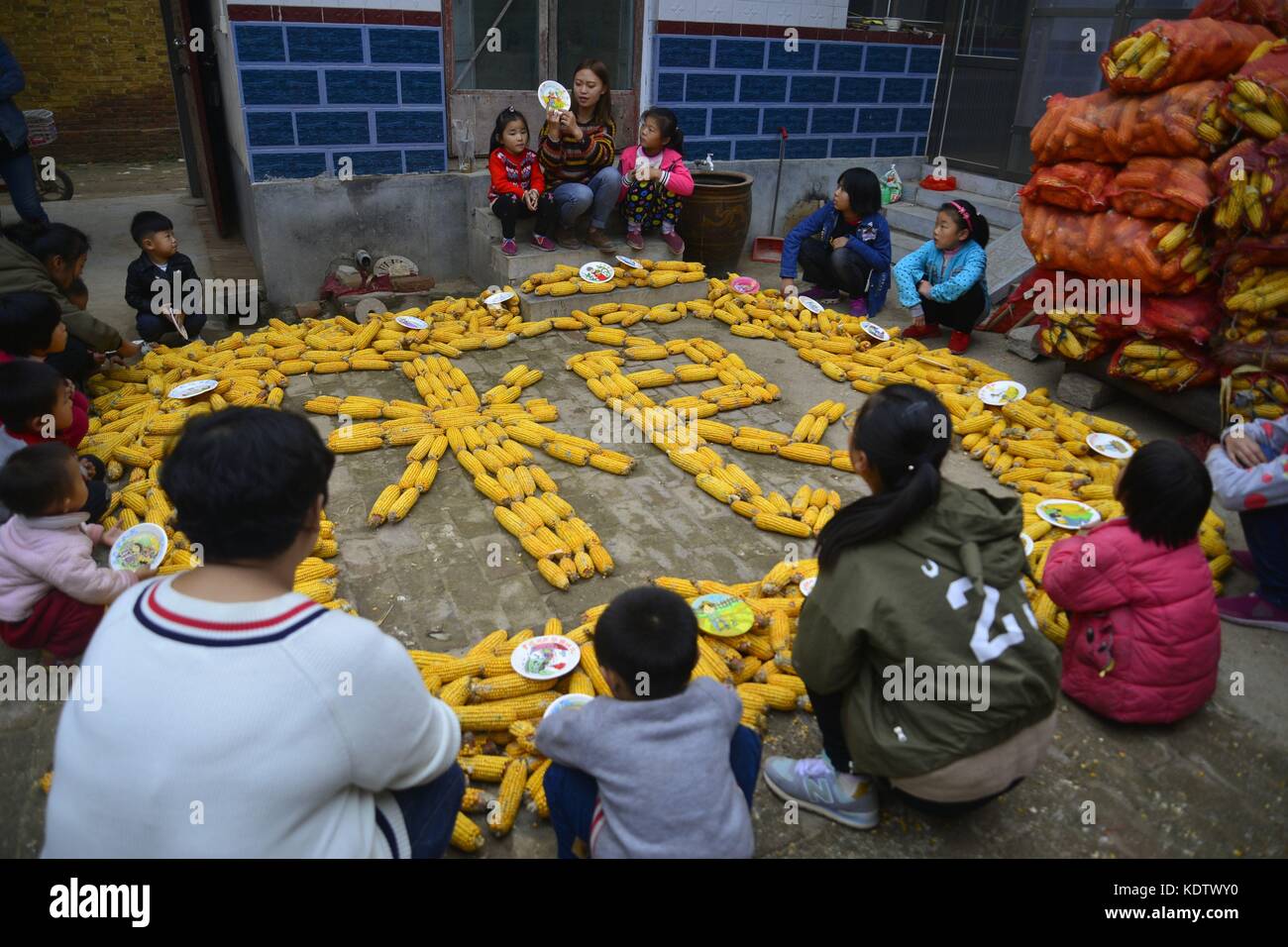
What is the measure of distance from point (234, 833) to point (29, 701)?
7.65 ft

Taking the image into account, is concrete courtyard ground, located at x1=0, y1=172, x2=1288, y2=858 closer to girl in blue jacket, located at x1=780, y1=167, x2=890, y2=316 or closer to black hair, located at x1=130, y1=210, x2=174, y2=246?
girl in blue jacket, located at x1=780, y1=167, x2=890, y2=316

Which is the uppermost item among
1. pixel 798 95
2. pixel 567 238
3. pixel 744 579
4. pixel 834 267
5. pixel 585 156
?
pixel 798 95

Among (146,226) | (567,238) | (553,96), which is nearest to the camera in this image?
(146,226)

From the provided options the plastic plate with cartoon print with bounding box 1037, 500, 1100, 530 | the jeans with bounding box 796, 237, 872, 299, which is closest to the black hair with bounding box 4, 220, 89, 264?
the jeans with bounding box 796, 237, 872, 299

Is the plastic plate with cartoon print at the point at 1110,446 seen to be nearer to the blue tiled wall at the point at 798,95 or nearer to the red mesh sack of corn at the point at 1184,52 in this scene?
the red mesh sack of corn at the point at 1184,52

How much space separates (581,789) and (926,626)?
1051 millimetres

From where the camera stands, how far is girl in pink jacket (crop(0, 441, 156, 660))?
3.17 m

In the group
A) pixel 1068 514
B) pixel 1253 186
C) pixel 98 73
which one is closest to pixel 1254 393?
pixel 1253 186

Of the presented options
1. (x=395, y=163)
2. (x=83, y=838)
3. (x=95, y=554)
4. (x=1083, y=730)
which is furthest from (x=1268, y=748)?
(x=395, y=163)

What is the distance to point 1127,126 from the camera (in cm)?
531

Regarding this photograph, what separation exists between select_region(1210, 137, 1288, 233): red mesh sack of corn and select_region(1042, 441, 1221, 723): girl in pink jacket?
2.66 m

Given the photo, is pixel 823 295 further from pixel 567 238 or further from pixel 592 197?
pixel 567 238

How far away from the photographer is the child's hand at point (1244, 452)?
3.84 meters

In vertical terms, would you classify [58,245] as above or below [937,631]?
above
